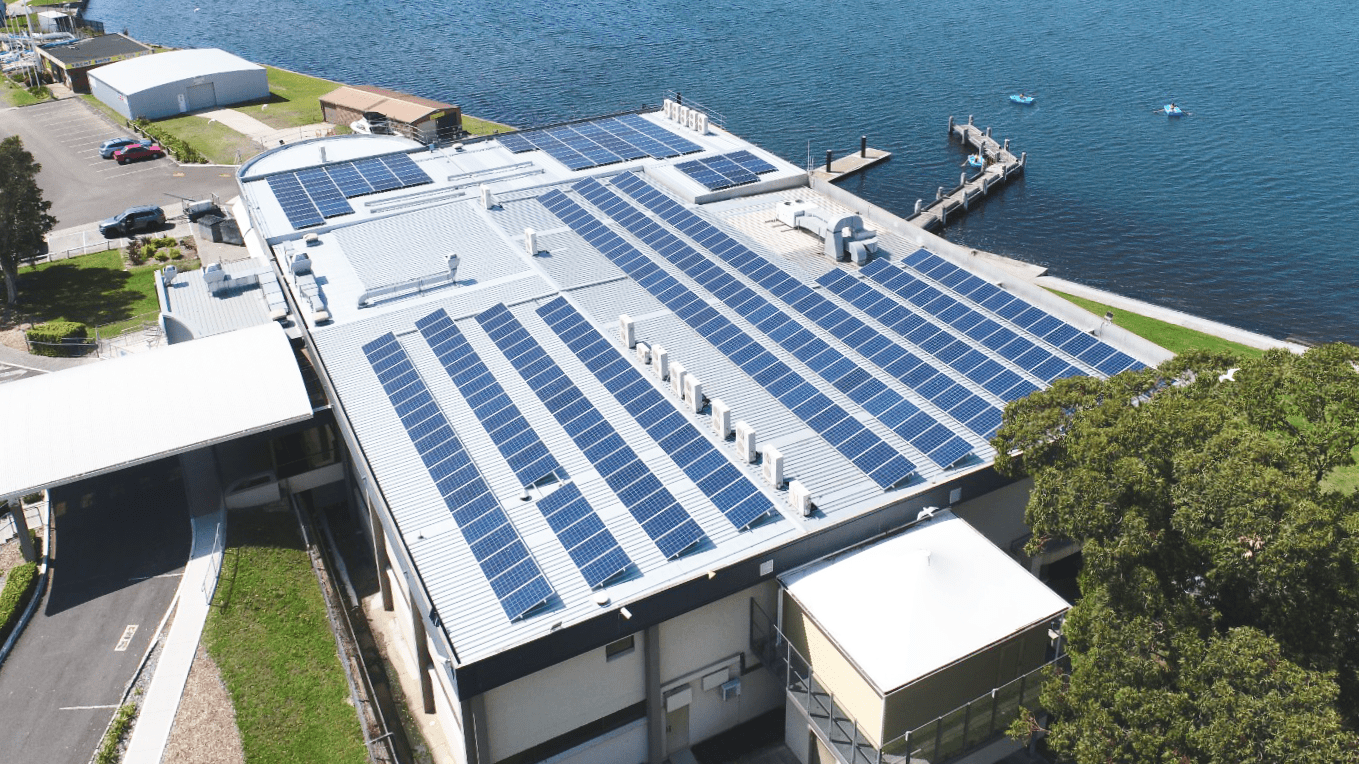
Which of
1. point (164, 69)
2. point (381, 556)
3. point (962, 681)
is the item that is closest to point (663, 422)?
point (381, 556)

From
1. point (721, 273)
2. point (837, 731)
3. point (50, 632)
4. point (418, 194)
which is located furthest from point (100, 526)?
point (837, 731)

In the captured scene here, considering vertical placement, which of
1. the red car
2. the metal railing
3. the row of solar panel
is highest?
the row of solar panel

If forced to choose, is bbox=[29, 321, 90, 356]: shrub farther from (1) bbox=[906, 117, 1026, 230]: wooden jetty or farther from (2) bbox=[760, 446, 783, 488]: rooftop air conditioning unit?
(1) bbox=[906, 117, 1026, 230]: wooden jetty

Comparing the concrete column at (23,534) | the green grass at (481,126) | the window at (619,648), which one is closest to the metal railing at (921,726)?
the window at (619,648)

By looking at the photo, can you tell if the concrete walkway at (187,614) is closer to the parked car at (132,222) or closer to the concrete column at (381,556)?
the concrete column at (381,556)

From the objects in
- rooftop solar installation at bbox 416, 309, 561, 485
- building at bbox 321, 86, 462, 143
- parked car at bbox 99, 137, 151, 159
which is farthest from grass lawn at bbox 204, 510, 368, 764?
parked car at bbox 99, 137, 151, 159

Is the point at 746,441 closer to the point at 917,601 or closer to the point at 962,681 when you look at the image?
the point at 917,601
